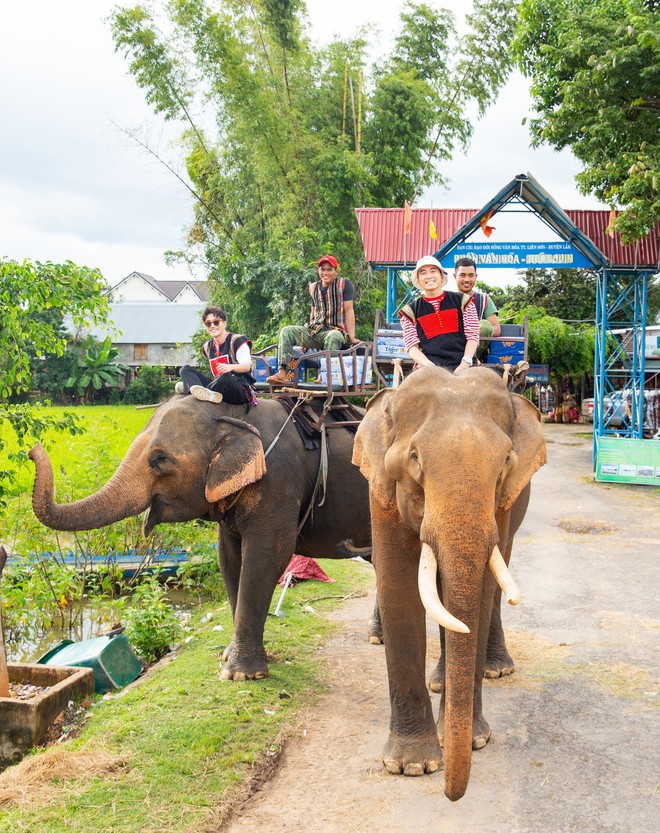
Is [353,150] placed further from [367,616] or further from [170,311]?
[170,311]

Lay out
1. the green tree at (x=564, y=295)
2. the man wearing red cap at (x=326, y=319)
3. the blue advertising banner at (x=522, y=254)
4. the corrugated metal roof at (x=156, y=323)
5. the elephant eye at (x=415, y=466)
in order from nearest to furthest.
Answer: the elephant eye at (x=415, y=466)
the man wearing red cap at (x=326, y=319)
the blue advertising banner at (x=522, y=254)
the green tree at (x=564, y=295)
the corrugated metal roof at (x=156, y=323)

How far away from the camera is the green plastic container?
6.66 metres

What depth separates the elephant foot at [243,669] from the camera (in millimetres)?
6156

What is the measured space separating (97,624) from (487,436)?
708 cm

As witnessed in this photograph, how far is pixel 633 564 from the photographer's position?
391 inches

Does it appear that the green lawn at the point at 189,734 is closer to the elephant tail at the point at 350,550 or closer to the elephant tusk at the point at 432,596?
the elephant tail at the point at 350,550

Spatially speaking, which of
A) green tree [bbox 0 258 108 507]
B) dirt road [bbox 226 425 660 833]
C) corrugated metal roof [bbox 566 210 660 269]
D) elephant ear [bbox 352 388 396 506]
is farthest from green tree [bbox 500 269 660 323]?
elephant ear [bbox 352 388 396 506]

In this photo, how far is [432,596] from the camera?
11.8 ft

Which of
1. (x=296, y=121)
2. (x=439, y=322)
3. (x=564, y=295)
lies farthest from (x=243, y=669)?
(x=564, y=295)

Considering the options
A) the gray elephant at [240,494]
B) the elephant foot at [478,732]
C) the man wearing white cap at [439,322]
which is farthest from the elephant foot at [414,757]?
the man wearing white cap at [439,322]

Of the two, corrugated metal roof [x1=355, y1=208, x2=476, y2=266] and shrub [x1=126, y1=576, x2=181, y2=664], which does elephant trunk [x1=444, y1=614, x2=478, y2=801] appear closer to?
shrub [x1=126, y1=576, x2=181, y2=664]

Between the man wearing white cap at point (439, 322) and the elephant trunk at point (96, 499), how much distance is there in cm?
199

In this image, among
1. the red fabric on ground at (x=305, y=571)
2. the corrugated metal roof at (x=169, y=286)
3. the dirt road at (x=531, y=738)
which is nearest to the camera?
the dirt road at (x=531, y=738)

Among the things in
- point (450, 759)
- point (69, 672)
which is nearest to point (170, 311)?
point (69, 672)
